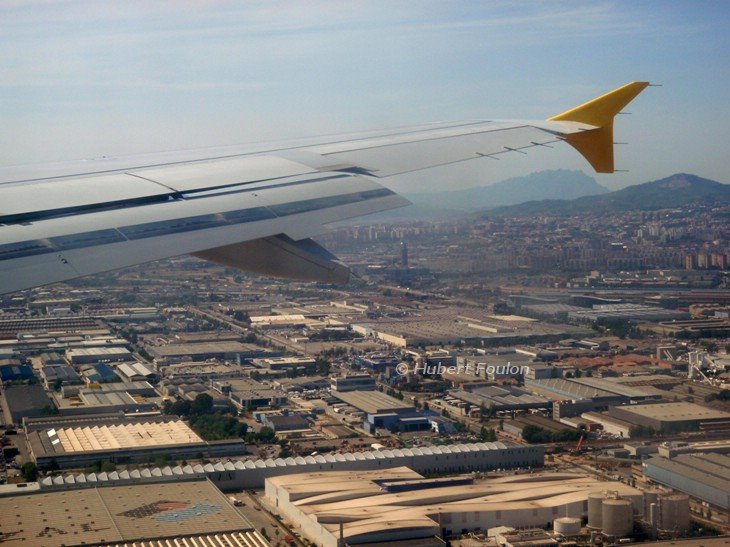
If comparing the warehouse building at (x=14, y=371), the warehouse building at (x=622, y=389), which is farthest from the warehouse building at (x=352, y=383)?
the warehouse building at (x=14, y=371)

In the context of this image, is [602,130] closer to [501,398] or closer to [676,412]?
[676,412]

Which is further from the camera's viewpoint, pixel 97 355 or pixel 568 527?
pixel 97 355

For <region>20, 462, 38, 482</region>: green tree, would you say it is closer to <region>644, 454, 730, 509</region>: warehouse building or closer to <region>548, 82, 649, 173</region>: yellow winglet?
<region>644, 454, 730, 509</region>: warehouse building

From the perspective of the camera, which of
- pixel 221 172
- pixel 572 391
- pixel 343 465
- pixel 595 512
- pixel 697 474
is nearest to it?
pixel 221 172

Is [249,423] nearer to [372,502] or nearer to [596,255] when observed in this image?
[372,502]

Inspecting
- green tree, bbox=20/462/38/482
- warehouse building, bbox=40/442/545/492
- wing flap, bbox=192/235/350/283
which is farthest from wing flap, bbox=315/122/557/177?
green tree, bbox=20/462/38/482

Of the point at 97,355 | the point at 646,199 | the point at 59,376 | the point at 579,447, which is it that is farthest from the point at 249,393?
the point at 646,199
